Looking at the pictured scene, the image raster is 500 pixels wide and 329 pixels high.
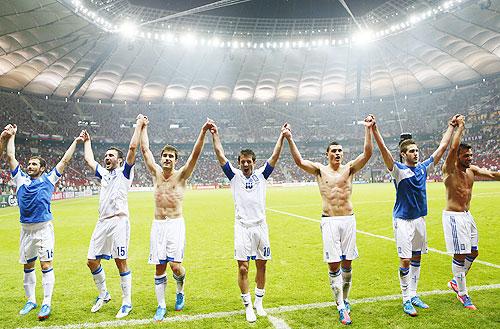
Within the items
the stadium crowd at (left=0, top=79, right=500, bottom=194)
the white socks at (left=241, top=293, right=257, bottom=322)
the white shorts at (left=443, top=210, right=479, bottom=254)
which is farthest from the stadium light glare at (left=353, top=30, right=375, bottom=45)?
the white socks at (left=241, top=293, right=257, bottom=322)

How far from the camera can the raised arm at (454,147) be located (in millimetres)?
5719

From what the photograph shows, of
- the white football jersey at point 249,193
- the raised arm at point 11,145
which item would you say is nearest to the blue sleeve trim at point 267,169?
the white football jersey at point 249,193

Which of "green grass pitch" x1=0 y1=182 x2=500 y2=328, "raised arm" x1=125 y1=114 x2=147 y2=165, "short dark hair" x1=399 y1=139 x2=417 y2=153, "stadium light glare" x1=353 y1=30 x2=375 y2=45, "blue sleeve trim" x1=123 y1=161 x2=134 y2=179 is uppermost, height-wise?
"stadium light glare" x1=353 y1=30 x2=375 y2=45

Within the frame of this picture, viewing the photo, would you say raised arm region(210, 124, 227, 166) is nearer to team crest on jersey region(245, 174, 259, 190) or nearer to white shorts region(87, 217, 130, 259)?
team crest on jersey region(245, 174, 259, 190)

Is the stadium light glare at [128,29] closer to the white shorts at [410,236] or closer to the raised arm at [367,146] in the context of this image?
the raised arm at [367,146]

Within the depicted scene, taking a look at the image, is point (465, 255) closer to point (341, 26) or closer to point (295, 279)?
point (295, 279)

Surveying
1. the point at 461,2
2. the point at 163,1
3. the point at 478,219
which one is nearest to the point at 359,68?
the point at 461,2

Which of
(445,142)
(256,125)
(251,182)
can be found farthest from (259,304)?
(256,125)

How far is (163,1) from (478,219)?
4084 centimetres

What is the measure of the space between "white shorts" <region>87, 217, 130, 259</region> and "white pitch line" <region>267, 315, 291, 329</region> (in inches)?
94.6

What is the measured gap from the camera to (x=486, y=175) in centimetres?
607

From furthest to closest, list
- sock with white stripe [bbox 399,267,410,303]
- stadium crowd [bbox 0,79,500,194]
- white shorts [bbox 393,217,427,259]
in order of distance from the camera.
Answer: stadium crowd [bbox 0,79,500,194] → white shorts [bbox 393,217,427,259] → sock with white stripe [bbox 399,267,410,303]

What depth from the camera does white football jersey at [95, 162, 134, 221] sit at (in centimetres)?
582

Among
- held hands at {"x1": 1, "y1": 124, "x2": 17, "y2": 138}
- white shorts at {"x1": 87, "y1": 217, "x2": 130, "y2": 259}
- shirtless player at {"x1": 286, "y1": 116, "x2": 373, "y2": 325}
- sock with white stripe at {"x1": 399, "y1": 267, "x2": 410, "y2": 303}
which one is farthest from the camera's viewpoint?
held hands at {"x1": 1, "y1": 124, "x2": 17, "y2": 138}
